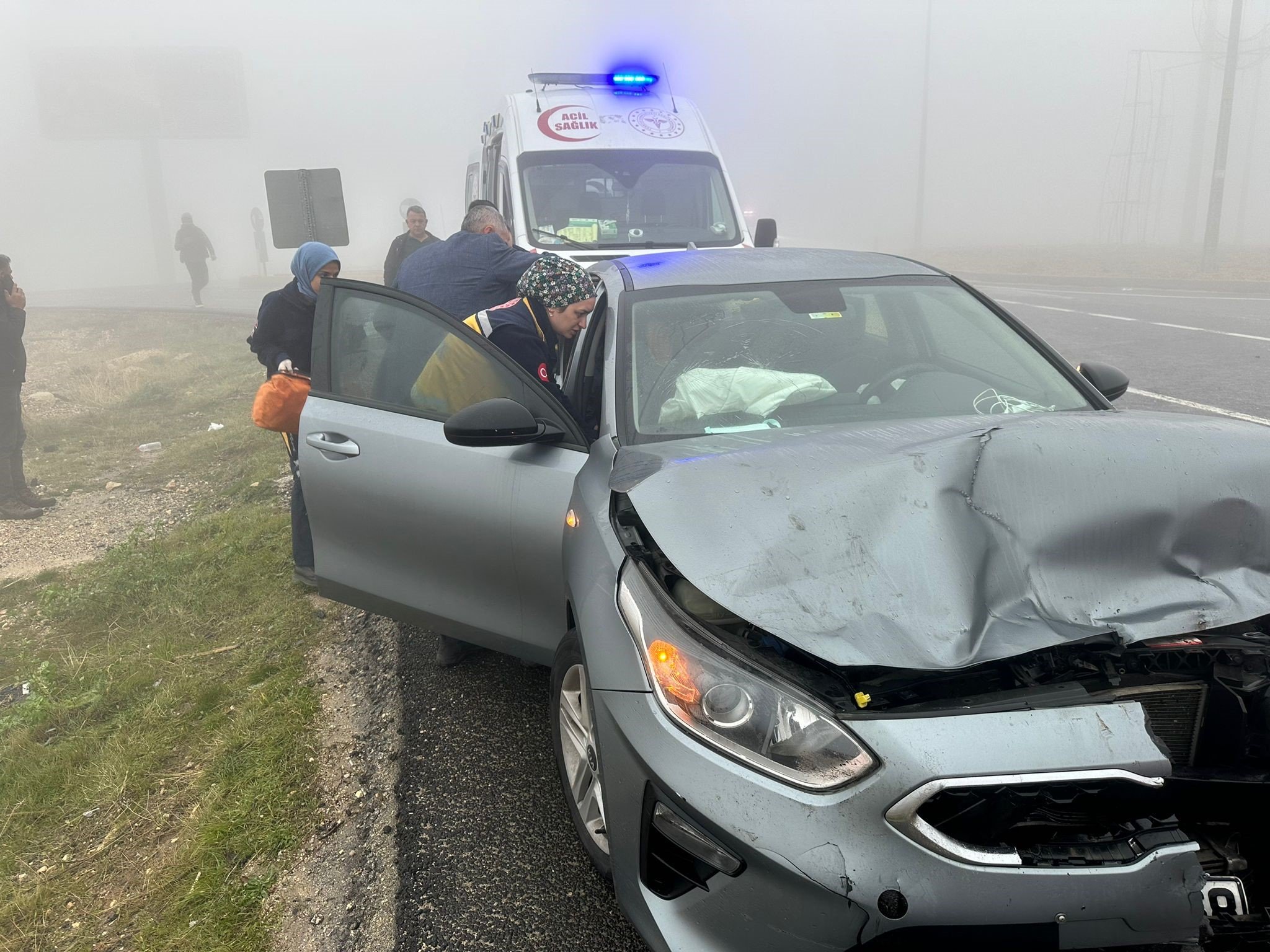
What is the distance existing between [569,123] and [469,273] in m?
3.68

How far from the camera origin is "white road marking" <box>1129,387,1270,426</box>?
661 centimetres

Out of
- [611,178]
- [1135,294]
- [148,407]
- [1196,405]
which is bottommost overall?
[148,407]

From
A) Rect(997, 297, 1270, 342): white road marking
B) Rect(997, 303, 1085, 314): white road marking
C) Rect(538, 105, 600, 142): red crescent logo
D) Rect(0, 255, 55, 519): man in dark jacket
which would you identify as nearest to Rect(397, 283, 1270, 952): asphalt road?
Rect(0, 255, 55, 519): man in dark jacket

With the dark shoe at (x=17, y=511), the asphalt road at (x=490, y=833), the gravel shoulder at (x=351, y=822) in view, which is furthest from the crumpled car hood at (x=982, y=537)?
the dark shoe at (x=17, y=511)

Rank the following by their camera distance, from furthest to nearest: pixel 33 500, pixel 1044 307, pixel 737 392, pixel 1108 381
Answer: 1. pixel 1044 307
2. pixel 33 500
3. pixel 1108 381
4. pixel 737 392

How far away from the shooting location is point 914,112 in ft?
265

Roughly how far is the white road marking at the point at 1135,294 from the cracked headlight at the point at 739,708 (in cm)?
1695

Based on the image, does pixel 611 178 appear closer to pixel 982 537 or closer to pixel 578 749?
pixel 578 749

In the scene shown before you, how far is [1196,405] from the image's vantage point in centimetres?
715

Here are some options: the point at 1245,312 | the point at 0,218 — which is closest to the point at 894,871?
the point at 1245,312

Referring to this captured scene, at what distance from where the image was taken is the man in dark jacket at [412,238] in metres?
10.7

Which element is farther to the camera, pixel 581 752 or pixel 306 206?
pixel 306 206

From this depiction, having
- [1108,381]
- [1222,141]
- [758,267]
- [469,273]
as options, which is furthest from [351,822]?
[1222,141]

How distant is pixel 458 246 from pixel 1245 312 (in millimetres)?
12078
